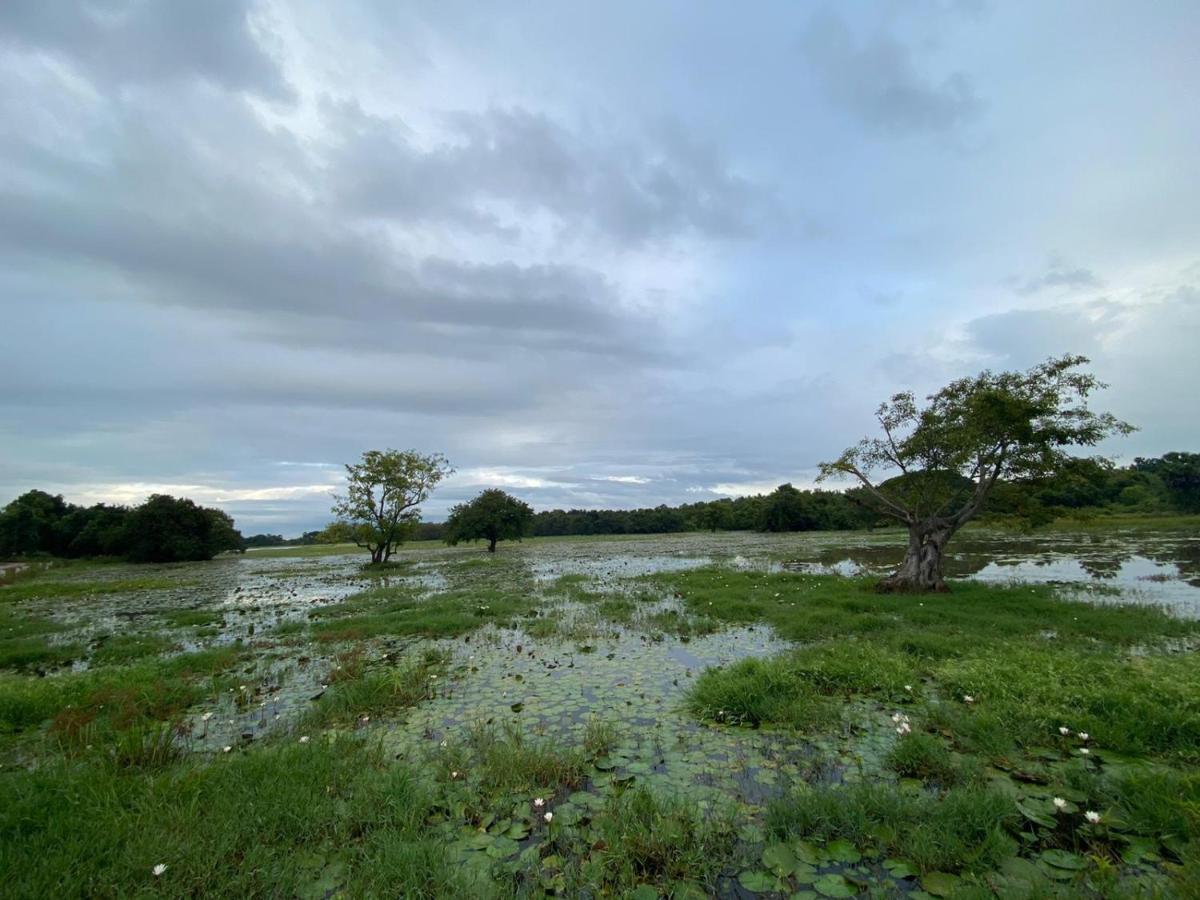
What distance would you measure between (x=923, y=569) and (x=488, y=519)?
4439 cm

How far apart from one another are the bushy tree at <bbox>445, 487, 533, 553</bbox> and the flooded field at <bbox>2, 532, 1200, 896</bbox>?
1174 inches

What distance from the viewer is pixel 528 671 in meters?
10.9

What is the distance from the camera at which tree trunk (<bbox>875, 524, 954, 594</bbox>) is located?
1895 cm

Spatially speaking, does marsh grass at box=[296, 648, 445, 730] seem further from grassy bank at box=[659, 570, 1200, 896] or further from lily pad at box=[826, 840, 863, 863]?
lily pad at box=[826, 840, 863, 863]

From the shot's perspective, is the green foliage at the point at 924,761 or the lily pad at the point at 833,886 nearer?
the lily pad at the point at 833,886

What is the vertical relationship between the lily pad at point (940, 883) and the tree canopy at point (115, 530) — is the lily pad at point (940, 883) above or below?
below

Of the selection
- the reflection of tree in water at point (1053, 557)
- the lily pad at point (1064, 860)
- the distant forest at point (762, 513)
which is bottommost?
the reflection of tree in water at point (1053, 557)

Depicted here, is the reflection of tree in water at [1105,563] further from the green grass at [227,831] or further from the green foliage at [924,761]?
the green grass at [227,831]

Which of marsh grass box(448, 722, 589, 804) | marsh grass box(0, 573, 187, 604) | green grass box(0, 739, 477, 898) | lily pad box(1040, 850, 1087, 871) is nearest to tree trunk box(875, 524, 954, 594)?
lily pad box(1040, 850, 1087, 871)

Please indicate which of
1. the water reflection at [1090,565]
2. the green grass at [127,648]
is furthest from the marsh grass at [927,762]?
the green grass at [127,648]

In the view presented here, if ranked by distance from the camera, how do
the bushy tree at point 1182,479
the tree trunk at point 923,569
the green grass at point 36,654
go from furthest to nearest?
the bushy tree at point 1182,479 < the tree trunk at point 923,569 < the green grass at point 36,654

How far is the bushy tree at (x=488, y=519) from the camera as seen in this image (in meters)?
57.0

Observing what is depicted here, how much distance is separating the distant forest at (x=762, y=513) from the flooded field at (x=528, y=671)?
368 centimetres

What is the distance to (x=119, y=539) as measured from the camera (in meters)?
56.0
